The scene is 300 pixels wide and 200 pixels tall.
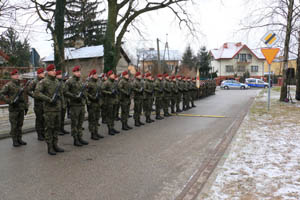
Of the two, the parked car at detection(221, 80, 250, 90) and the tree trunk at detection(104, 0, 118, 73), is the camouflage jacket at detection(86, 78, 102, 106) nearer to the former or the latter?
the tree trunk at detection(104, 0, 118, 73)

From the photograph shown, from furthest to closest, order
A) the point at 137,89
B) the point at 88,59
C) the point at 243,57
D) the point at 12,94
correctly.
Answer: the point at 243,57 < the point at 88,59 < the point at 137,89 < the point at 12,94

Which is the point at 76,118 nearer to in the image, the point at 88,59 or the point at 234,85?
the point at 88,59

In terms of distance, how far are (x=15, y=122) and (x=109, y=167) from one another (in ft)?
11.3

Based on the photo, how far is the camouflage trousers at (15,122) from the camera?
6965 millimetres

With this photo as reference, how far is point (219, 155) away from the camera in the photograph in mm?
5691

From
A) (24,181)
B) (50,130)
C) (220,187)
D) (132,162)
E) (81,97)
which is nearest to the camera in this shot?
(220,187)

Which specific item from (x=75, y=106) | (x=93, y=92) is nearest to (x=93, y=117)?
(x=93, y=92)

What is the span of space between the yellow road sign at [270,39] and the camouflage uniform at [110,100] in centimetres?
720

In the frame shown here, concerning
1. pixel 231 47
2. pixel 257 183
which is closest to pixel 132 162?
pixel 257 183

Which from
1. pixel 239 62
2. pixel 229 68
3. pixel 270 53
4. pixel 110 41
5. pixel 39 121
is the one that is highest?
pixel 239 62

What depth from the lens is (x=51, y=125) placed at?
6117 mm

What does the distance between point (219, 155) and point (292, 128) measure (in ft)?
12.1

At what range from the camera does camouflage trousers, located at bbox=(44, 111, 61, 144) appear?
609 centimetres

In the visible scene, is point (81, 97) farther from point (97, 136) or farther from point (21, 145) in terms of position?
point (21, 145)
